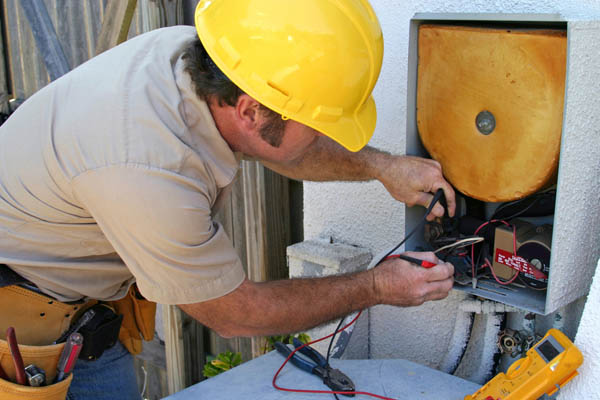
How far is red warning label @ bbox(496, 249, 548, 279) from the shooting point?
1.46 m

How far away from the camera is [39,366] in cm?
157

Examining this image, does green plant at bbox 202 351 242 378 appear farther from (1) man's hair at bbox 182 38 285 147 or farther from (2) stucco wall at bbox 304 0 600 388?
(1) man's hair at bbox 182 38 285 147

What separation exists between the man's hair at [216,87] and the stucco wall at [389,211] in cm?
67

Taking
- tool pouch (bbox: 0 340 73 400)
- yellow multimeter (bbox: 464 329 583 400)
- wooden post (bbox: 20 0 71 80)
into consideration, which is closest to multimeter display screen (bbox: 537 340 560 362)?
yellow multimeter (bbox: 464 329 583 400)

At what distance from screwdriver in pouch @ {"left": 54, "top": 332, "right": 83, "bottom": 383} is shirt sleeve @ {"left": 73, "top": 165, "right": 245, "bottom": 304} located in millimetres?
373

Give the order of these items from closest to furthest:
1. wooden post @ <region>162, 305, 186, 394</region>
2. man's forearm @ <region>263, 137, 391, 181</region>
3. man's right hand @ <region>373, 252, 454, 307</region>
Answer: man's right hand @ <region>373, 252, 454, 307</region>
man's forearm @ <region>263, 137, 391, 181</region>
wooden post @ <region>162, 305, 186, 394</region>

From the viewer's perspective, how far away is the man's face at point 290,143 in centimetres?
145

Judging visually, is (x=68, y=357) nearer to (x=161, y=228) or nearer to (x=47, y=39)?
(x=161, y=228)

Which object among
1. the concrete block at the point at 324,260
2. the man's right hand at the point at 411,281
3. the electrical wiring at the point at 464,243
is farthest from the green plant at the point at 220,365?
the electrical wiring at the point at 464,243

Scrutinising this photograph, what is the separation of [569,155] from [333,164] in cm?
Result: 79

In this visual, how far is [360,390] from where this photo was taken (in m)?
1.65

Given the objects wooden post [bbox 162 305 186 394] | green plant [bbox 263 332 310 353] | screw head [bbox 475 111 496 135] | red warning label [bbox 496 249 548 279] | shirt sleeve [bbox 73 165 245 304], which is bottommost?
wooden post [bbox 162 305 186 394]

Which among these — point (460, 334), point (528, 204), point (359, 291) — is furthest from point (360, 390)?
point (528, 204)

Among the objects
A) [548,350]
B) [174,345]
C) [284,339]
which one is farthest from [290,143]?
[174,345]
